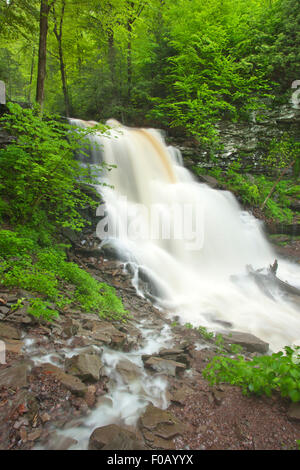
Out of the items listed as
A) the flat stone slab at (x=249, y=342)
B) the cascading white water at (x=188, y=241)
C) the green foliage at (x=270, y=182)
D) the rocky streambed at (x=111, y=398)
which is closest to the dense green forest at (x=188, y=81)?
the green foliage at (x=270, y=182)

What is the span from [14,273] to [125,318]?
6.78ft

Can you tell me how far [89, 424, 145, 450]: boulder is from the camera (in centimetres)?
181

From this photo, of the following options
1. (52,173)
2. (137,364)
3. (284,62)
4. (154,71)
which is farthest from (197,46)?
(137,364)

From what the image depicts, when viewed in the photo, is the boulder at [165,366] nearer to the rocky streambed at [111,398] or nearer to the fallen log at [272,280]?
the rocky streambed at [111,398]

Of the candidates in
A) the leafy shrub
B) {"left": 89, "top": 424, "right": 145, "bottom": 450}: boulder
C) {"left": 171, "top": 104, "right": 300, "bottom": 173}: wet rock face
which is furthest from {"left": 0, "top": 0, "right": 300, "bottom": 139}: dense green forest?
{"left": 89, "top": 424, "right": 145, "bottom": 450}: boulder

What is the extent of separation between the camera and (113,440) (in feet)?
6.02

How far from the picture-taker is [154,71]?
13250 millimetres

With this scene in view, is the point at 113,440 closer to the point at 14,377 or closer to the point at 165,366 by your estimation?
the point at 14,377

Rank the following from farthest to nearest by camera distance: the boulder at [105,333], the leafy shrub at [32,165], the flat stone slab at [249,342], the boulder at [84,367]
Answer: the leafy shrub at [32,165] → the flat stone slab at [249,342] → the boulder at [105,333] → the boulder at [84,367]

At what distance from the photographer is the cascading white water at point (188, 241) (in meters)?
5.62

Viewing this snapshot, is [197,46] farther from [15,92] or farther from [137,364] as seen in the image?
[15,92]

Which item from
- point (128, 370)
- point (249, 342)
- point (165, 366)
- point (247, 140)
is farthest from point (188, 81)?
point (128, 370)

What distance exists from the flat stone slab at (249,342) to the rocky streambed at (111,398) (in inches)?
36.2

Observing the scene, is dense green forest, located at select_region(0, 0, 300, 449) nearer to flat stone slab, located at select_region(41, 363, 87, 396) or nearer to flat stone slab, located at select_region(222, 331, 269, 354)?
flat stone slab, located at select_region(222, 331, 269, 354)
